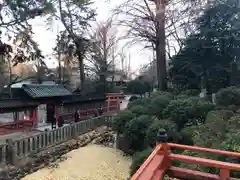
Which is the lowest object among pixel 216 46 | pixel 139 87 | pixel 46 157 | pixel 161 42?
pixel 46 157

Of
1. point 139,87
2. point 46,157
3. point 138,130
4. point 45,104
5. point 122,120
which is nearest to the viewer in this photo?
point 138,130

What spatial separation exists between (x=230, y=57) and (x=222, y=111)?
5247mm

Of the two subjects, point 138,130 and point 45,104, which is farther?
point 45,104

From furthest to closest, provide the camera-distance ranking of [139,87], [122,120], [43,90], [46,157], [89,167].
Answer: [139,87] < [43,90] < [122,120] < [46,157] < [89,167]

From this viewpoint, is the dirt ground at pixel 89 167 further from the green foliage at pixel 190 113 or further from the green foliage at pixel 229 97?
the green foliage at pixel 229 97

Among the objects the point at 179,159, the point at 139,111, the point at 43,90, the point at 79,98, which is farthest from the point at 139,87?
the point at 179,159

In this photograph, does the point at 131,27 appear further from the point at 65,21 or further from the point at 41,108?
the point at 41,108

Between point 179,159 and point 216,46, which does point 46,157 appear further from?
point 216,46

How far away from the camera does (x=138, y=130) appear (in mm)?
8023

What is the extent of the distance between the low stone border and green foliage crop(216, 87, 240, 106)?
4.99 metres

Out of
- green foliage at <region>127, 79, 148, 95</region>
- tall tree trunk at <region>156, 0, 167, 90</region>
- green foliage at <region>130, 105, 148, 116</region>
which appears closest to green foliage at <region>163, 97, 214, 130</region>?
green foliage at <region>130, 105, 148, 116</region>

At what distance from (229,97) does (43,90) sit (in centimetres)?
981

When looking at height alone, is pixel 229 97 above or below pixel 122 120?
above

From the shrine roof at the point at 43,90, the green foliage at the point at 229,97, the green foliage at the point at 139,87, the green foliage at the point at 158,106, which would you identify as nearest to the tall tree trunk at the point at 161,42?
the green foliage at the point at 158,106
